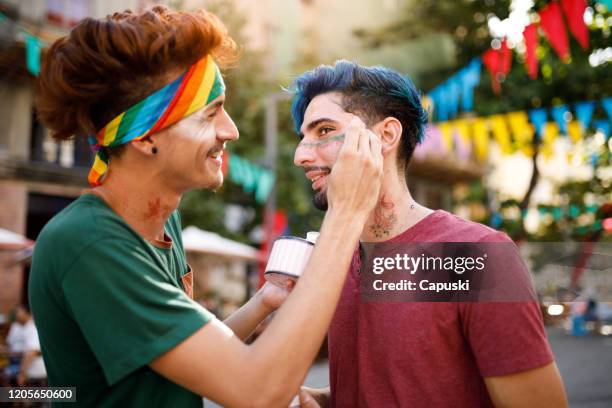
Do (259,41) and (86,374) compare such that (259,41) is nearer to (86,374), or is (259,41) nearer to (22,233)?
(22,233)

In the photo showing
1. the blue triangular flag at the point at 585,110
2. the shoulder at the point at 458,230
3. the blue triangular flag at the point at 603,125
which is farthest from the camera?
the blue triangular flag at the point at 603,125

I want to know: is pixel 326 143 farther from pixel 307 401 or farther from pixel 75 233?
pixel 75 233

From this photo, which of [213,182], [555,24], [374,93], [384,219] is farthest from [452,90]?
[213,182]

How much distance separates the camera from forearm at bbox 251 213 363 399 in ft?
4.49

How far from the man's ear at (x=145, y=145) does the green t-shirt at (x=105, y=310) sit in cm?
20

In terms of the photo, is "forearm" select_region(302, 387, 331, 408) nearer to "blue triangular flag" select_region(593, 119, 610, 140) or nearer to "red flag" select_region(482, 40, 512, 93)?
"red flag" select_region(482, 40, 512, 93)

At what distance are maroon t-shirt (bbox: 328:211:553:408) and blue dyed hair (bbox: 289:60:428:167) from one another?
0.54m

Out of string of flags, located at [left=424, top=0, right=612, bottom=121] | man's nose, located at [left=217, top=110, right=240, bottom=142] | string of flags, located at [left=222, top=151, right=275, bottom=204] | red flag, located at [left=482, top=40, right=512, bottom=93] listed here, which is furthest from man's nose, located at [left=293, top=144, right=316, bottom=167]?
string of flags, located at [left=222, top=151, right=275, bottom=204]

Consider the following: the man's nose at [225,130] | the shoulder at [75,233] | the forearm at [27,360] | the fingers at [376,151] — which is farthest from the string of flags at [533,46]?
the forearm at [27,360]

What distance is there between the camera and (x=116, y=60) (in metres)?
1.56

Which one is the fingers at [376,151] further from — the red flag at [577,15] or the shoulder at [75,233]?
the red flag at [577,15]

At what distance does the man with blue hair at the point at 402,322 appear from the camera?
5.34 ft

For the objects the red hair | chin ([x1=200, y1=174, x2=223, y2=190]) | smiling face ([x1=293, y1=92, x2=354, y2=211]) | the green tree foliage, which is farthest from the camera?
the green tree foliage

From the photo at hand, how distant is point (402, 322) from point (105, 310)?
3.24 ft
